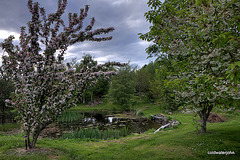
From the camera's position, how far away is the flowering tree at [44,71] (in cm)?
607

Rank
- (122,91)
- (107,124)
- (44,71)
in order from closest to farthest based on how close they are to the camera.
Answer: (44,71), (107,124), (122,91)

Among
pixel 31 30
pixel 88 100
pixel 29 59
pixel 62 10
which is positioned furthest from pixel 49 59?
pixel 88 100

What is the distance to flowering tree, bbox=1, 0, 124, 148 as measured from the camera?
607cm

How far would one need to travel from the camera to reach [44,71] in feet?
21.2

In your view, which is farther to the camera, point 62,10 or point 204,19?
point 62,10

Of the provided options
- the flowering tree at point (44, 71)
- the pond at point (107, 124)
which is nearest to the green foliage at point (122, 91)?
the pond at point (107, 124)

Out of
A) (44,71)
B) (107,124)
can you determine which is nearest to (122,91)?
(107,124)

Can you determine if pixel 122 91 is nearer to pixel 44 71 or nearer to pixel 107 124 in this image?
pixel 107 124

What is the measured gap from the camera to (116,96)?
37.8 m

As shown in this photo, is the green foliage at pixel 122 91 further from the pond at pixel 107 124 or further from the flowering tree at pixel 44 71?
the flowering tree at pixel 44 71

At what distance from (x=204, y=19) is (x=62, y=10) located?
575 centimetres

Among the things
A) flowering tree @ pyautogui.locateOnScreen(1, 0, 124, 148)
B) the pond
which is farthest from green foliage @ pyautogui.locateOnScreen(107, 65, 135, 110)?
flowering tree @ pyautogui.locateOnScreen(1, 0, 124, 148)

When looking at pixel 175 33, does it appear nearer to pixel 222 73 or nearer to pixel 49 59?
pixel 222 73

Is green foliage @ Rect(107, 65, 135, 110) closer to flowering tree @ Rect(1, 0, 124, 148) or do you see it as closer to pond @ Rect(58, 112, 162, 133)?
pond @ Rect(58, 112, 162, 133)
